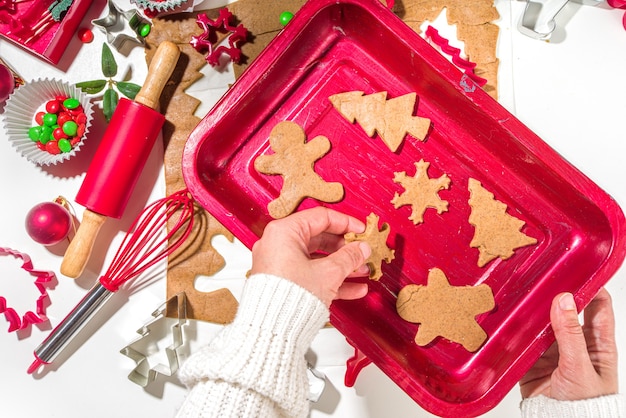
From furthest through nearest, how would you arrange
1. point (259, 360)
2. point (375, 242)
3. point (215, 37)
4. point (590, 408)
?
Answer: point (215, 37), point (375, 242), point (590, 408), point (259, 360)

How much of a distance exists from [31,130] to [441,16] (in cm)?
85

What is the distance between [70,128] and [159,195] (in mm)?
213

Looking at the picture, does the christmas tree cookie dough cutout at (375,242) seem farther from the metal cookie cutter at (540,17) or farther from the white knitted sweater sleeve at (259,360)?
the metal cookie cutter at (540,17)

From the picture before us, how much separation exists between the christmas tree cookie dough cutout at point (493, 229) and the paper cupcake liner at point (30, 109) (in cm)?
78

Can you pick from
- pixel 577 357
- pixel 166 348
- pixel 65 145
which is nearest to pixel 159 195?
pixel 65 145

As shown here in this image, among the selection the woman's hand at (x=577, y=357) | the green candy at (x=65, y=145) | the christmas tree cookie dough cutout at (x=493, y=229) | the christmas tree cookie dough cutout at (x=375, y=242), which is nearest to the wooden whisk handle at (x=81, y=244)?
the green candy at (x=65, y=145)

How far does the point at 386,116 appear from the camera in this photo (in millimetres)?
982

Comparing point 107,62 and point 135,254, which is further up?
point 107,62

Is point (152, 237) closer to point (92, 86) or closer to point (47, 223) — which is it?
point (47, 223)

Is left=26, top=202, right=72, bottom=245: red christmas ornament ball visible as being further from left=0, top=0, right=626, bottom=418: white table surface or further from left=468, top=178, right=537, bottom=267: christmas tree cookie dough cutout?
left=468, top=178, right=537, bottom=267: christmas tree cookie dough cutout

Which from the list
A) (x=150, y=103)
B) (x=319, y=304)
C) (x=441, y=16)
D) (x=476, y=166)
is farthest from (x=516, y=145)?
(x=150, y=103)

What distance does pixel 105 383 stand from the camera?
1.05 m

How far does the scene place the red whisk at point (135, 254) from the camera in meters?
0.99

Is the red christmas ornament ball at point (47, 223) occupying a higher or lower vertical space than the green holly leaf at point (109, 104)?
lower
